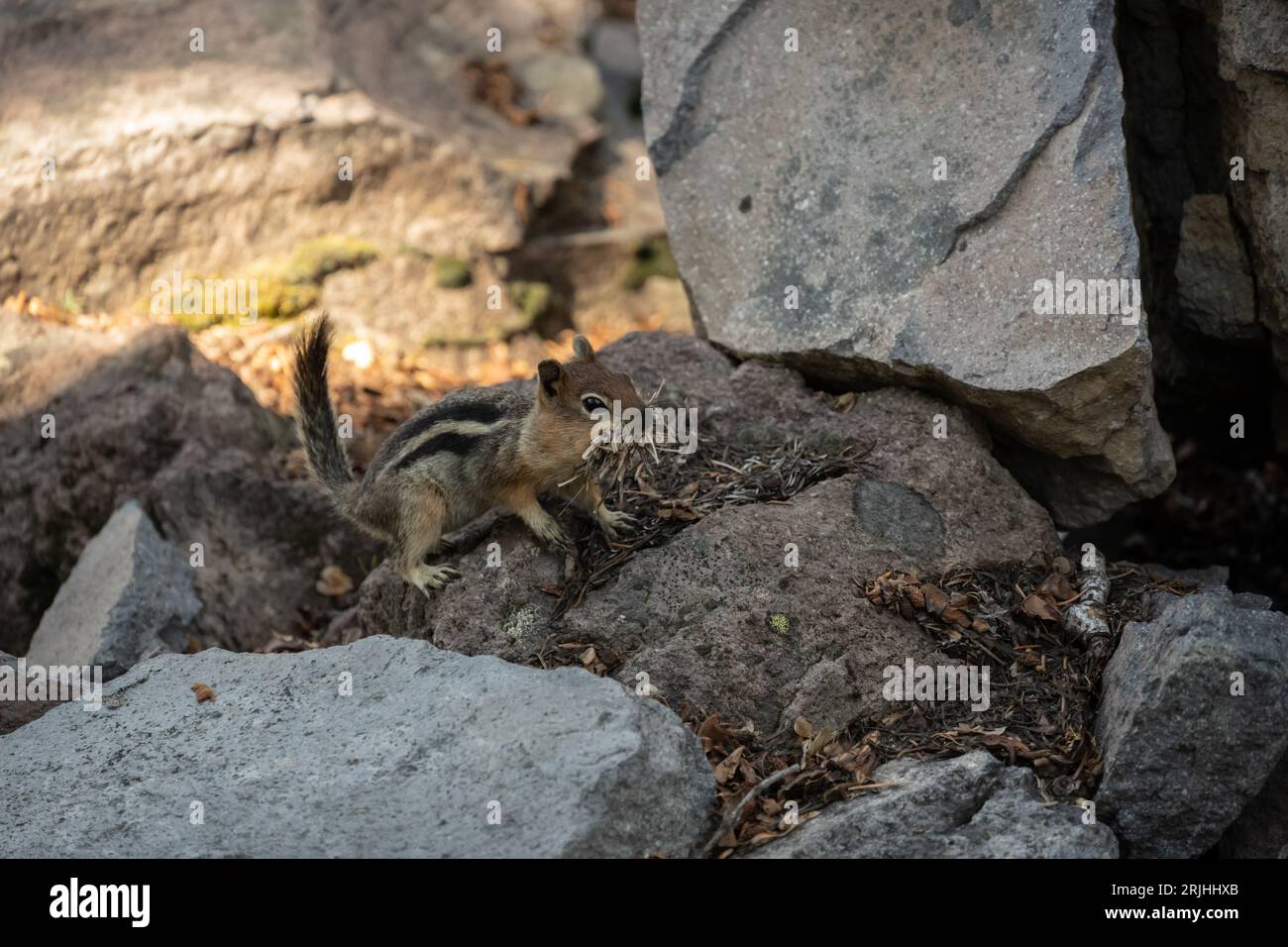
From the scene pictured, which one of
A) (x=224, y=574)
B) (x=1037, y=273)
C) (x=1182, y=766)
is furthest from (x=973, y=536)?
(x=224, y=574)

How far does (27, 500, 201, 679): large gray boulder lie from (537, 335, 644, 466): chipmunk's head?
2.20 metres

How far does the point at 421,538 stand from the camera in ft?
18.5

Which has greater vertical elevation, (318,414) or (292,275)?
(292,275)

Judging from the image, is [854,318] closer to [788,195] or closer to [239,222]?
[788,195]

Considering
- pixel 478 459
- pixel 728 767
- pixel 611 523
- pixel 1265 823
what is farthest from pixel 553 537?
pixel 1265 823

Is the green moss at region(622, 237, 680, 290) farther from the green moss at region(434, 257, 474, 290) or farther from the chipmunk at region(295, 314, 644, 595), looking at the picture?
the chipmunk at region(295, 314, 644, 595)

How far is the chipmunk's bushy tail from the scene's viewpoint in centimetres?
586

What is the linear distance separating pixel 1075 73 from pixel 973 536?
79.7 inches

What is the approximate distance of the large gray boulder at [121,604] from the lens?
20.0 ft

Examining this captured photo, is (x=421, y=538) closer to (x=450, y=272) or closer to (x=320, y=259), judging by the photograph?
(x=320, y=259)

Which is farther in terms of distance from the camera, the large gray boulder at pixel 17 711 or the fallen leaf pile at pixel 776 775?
the large gray boulder at pixel 17 711

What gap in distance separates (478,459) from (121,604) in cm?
191

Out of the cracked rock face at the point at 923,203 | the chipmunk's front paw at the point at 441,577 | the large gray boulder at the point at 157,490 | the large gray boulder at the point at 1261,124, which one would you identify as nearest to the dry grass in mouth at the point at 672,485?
the chipmunk's front paw at the point at 441,577

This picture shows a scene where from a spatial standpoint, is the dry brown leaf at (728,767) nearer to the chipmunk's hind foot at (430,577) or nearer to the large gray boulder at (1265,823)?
the chipmunk's hind foot at (430,577)
